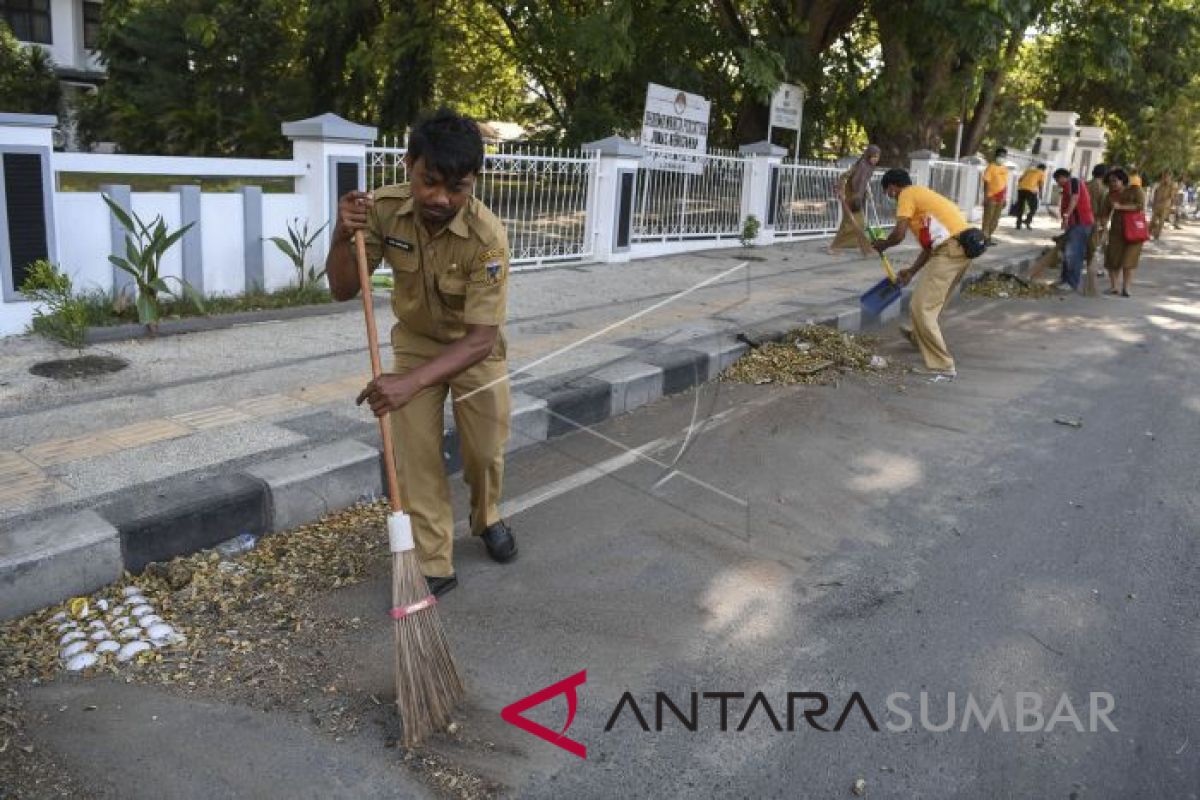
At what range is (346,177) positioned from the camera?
8031mm

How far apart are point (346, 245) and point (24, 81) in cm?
2143

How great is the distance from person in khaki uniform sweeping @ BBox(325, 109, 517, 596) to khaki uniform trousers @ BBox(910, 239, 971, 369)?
4443 mm

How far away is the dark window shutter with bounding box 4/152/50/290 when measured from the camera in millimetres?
5996

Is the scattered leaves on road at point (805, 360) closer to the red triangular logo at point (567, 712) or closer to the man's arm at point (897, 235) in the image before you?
the man's arm at point (897, 235)

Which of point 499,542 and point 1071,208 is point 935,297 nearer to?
point 499,542

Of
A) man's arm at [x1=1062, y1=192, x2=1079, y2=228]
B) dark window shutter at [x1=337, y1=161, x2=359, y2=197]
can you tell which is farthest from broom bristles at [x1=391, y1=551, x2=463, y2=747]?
man's arm at [x1=1062, y1=192, x2=1079, y2=228]

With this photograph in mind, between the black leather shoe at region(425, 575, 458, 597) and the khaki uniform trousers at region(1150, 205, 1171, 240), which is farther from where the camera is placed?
the khaki uniform trousers at region(1150, 205, 1171, 240)

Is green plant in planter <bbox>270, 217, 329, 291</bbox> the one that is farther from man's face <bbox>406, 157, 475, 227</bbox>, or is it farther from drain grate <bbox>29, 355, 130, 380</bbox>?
man's face <bbox>406, 157, 475, 227</bbox>

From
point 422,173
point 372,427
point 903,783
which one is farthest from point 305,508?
point 903,783

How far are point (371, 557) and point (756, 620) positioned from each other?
1479 mm

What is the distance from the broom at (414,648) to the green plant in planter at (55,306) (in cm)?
392

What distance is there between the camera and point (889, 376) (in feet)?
22.7

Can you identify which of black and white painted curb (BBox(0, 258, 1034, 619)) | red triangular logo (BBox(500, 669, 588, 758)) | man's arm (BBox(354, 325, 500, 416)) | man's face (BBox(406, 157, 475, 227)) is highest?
man's face (BBox(406, 157, 475, 227))

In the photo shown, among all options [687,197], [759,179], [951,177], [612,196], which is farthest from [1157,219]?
[612,196]
